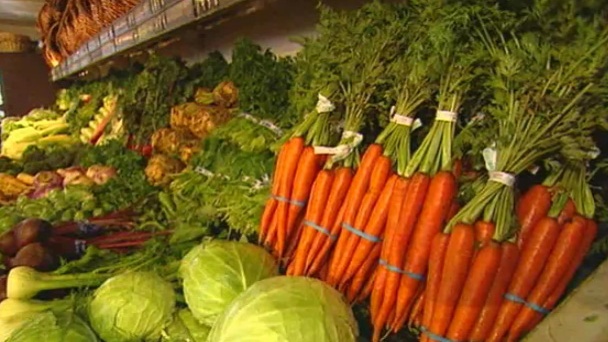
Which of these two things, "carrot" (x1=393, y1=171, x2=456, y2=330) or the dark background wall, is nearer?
"carrot" (x1=393, y1=171, x2=456, y2=330)

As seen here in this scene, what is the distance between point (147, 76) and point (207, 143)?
1.45m

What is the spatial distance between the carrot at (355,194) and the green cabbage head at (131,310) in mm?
523

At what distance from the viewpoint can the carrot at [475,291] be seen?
1111 mm

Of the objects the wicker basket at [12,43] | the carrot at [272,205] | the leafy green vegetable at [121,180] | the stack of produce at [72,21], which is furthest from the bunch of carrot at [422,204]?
the wicker basket at [12,43]

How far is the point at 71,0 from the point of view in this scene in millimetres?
5000

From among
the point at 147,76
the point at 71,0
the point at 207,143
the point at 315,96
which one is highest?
the point at 71,0

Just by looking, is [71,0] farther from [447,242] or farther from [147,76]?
[447,242]

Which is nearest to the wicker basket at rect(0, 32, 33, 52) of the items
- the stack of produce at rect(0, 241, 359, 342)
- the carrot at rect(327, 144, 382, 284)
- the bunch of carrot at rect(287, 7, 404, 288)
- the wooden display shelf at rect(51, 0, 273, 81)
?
the wooden display shelf at rect(51, 0, 273, 81)

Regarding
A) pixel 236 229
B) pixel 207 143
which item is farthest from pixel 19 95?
pixel 236 229

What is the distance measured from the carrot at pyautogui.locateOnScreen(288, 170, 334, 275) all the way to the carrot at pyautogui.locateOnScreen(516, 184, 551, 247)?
529mm

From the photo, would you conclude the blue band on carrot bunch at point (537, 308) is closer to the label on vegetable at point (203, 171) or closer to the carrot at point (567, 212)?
the carrot at point (567, 212)

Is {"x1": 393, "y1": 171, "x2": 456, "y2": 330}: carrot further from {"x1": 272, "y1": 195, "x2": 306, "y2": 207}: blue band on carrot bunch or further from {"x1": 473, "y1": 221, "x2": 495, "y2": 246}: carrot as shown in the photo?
{"x1": 272, "y1": 195, "x2": 306, "y2": 207}: blue band on carrot bunch

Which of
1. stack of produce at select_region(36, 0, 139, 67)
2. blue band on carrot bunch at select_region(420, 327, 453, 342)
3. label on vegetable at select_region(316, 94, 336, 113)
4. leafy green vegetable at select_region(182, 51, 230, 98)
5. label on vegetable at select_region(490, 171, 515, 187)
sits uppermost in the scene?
stack of produce at select_region(36, 0, 139, 67)

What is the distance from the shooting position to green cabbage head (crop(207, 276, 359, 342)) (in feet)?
3.69
